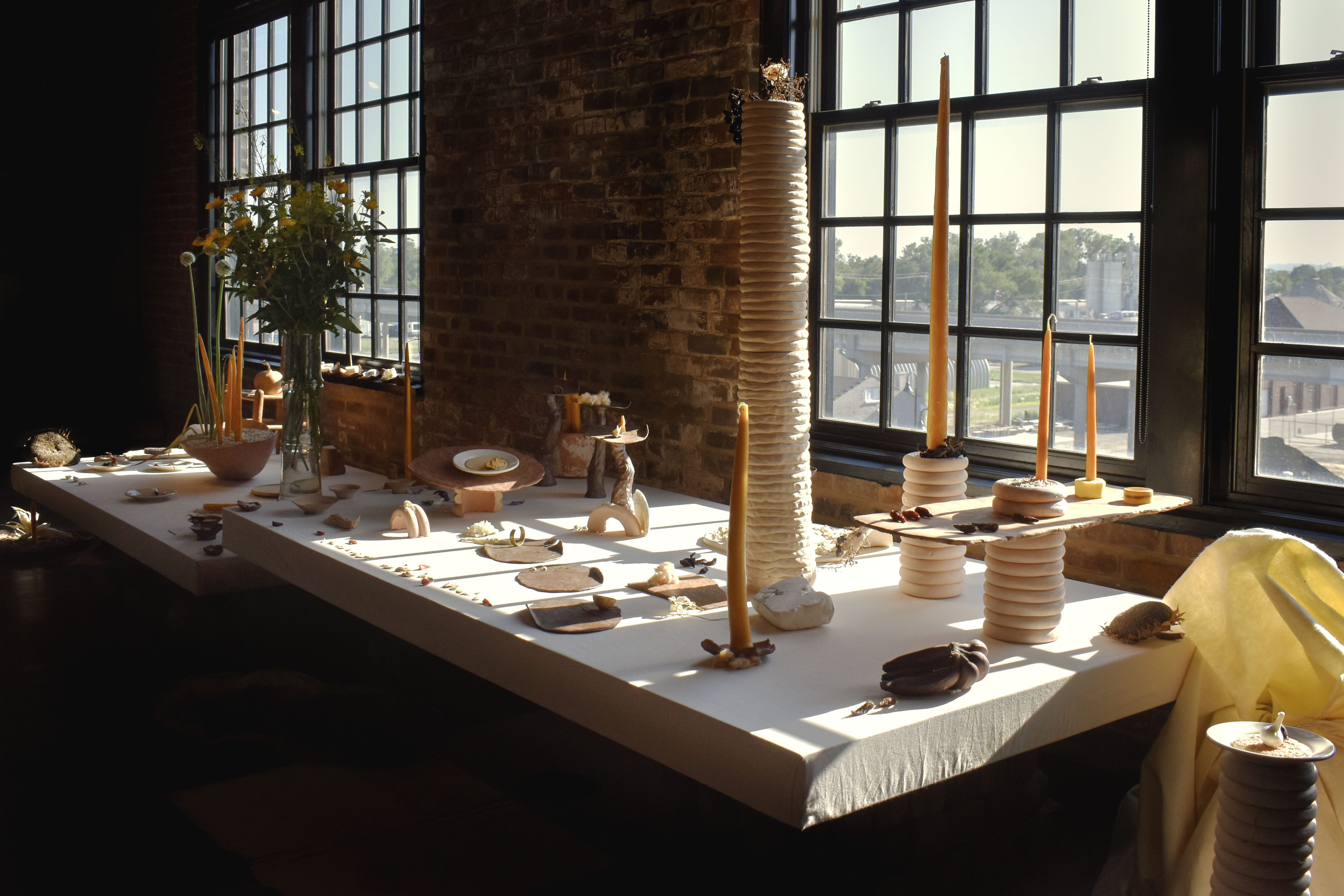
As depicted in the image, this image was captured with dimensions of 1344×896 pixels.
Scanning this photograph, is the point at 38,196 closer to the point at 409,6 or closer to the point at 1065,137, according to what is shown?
the point at 409,6

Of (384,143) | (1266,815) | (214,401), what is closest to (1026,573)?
(1266,815)

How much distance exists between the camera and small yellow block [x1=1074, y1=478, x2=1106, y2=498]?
1735 mm

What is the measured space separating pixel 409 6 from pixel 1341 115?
413 centimetres

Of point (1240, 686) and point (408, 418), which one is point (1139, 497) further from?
point (408, 418)

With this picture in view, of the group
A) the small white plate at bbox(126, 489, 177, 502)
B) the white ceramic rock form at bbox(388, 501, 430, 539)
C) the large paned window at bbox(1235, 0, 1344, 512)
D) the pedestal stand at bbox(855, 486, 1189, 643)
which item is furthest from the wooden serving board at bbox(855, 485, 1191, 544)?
the small white plate at bbox(126, 489, 177, 502)

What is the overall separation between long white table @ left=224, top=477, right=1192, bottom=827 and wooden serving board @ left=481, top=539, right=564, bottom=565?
27 mm

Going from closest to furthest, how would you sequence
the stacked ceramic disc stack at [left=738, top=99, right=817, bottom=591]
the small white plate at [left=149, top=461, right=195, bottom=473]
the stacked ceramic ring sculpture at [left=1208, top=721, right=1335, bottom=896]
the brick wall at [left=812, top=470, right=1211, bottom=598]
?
the stacked ceramic ring sculpture at [left=1208, top=721, right=1335, bottom=896] < the stacked ceramic disc stack at [left=738, top=99, right=817, bottom=591] < the brick wall at [left=812, top=470, right=1211, bottom=598] < the small white plate at [left=149, top=461, right=195, bottom=473]

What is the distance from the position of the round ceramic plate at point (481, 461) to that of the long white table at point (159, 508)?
0.50m

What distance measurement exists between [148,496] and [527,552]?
5.31 feet

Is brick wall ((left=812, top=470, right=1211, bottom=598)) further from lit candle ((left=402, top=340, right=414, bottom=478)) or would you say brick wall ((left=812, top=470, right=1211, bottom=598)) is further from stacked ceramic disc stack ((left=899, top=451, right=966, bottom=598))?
lit candle ((left=402, top=340, right=414, bottom=478))

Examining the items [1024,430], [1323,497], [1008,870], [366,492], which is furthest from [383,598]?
[1323,497]

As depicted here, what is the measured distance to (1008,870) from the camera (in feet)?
7.19

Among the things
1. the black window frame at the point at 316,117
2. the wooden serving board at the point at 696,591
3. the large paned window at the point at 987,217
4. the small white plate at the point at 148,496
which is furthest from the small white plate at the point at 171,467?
the wooden serving board at the point at 696,591

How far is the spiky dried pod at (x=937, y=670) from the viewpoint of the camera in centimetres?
144
